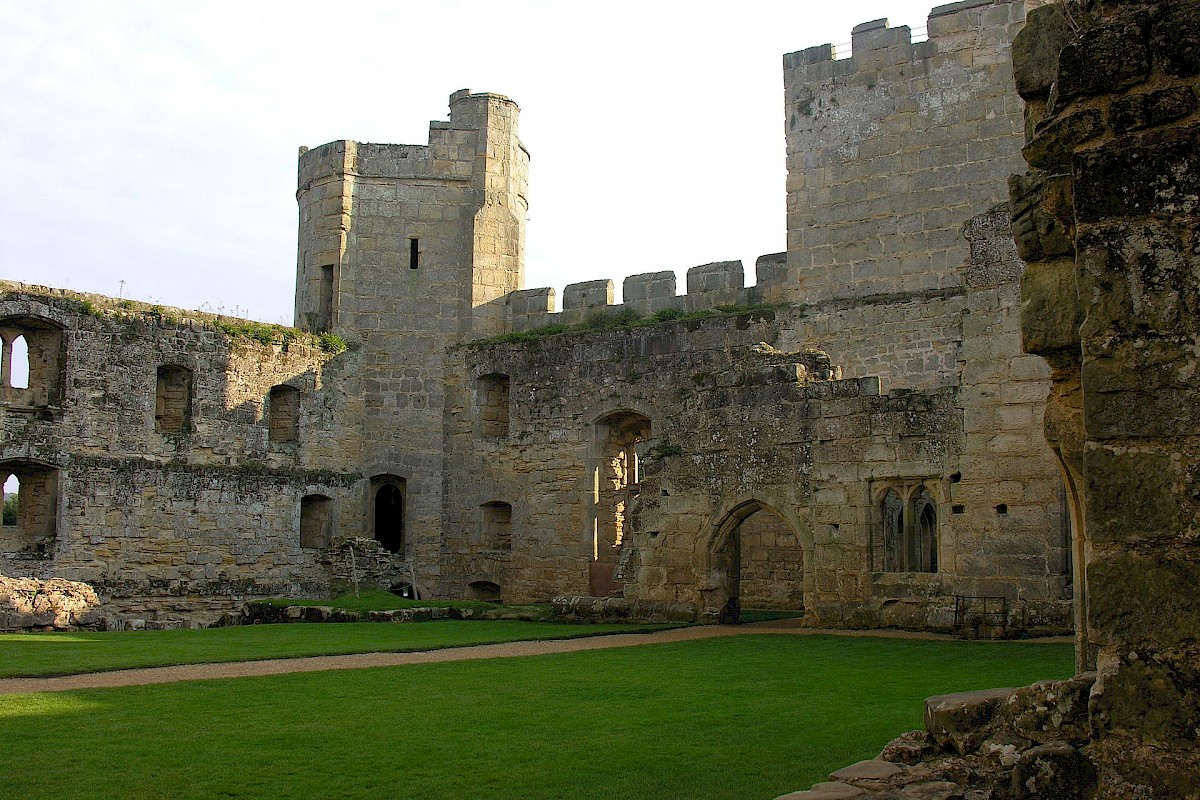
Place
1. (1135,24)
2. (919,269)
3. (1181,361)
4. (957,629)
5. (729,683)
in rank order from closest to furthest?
A: (1181,361) < (1135,24) < (729,683) < (957,629) < (919,269)

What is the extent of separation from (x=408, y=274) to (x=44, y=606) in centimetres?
1011

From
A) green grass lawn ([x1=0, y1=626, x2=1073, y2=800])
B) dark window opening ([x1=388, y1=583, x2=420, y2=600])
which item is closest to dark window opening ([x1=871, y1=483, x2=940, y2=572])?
green grass lawn ([x1=0, y1=626, x2=1073, y2=800])

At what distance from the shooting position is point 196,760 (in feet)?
21.9

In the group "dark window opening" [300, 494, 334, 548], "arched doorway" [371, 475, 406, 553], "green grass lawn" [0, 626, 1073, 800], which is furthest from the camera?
"arched doorway" [371, 475, 406, 553]

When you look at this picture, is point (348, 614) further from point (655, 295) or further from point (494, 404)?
point (655, 295)

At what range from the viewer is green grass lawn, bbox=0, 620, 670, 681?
37.9 ft

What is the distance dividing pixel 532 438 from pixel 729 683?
1395 cm

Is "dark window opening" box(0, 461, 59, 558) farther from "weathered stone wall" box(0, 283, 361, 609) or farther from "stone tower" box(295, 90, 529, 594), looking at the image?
"stone tower" box(295, 90, 529, 594)

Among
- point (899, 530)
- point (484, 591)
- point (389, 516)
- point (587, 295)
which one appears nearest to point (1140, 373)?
point (899, 530)

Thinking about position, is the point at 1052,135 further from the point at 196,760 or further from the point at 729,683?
the point at 729,683

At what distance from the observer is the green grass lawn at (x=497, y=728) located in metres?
6.14

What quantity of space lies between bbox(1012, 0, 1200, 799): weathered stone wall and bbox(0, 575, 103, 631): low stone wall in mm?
15164

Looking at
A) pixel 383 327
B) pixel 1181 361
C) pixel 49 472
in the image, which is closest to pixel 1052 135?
pixel 1181 361

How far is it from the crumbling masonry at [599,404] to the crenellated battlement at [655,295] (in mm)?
51
